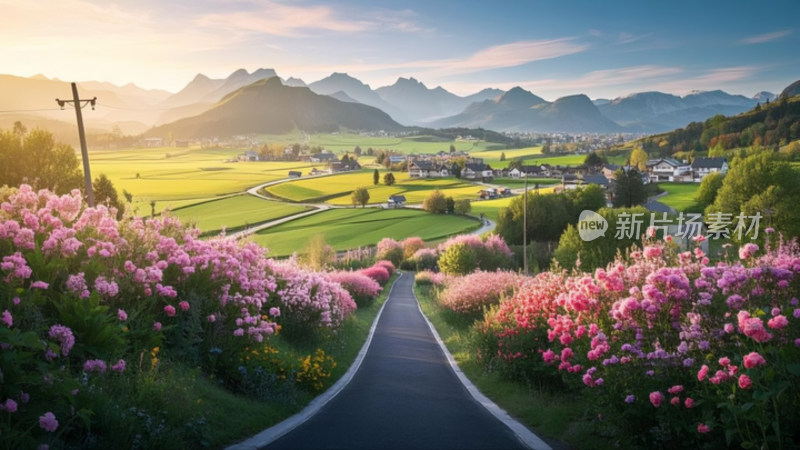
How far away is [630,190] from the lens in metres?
91.8

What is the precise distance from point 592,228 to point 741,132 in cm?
11920

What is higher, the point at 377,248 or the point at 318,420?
the point at 318,420

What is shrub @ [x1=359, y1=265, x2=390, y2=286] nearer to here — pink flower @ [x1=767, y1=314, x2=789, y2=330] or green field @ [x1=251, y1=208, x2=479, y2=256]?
green field @ [x1=251, y1=208, x2=479, y2=256]

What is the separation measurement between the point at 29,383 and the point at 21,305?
1458 mm

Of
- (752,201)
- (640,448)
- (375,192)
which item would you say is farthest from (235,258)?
(375,192)

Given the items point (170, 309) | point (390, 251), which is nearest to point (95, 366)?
point (170, 309)

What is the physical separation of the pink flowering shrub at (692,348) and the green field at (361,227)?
56.7 m

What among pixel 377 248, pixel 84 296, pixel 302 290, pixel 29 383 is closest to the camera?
pixel 29 383

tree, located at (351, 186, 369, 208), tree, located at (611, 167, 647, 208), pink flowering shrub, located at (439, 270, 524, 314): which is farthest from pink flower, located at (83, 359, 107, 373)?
tree, located at (351, 186, 369, 208)

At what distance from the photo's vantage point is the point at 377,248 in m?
71.2

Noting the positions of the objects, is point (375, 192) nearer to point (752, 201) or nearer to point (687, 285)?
point (752, 201)

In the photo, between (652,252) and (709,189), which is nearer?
(652,252)

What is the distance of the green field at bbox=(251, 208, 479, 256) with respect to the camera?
71375mm

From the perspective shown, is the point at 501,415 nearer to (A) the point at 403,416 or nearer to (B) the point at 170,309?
(A) the point at 403,416
